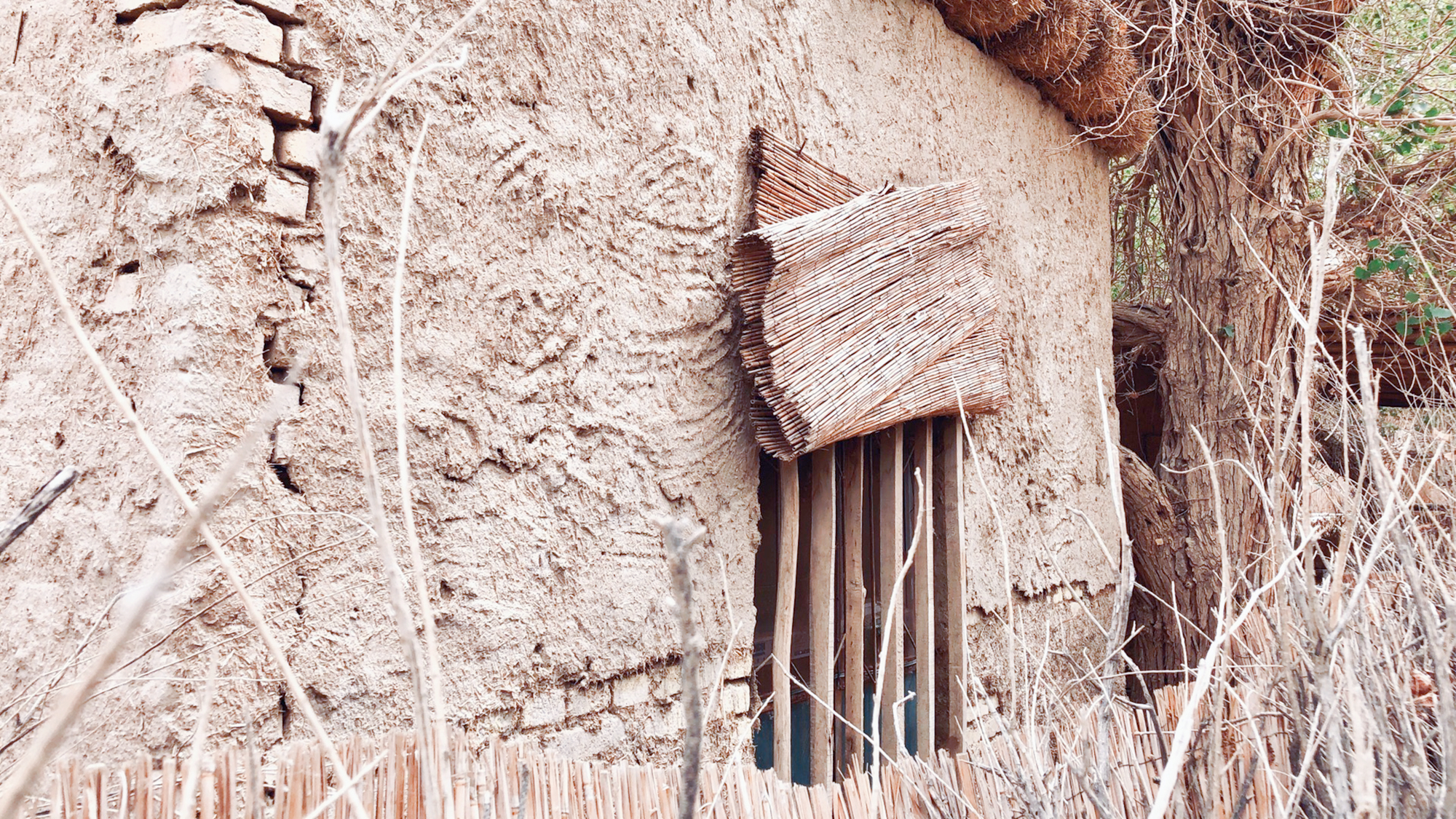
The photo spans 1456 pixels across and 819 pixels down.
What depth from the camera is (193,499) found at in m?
1.30

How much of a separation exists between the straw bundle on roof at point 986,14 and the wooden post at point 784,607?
4.87 ft

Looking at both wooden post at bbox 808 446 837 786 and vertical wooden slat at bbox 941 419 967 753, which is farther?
vertical wooden slat at bbox 941 419 967 753

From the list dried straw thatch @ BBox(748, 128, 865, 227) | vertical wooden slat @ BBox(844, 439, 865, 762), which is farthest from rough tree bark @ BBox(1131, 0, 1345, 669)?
dried straw thatch @ BBox(748, 128, 865, 227)

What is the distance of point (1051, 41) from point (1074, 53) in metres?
0.17

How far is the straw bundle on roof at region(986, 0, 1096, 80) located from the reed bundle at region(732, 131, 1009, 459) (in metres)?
0.67

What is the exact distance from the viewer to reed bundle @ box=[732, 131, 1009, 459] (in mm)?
2043

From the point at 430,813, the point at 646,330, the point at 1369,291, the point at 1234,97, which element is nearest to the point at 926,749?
the point at 646,330

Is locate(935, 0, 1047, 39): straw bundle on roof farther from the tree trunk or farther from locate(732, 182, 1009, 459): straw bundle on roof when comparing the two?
the tree trunk

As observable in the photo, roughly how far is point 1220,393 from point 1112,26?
5.67 feet

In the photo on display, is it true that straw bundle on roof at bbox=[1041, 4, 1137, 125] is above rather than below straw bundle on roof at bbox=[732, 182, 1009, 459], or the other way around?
above

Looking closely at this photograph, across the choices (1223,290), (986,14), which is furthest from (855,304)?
(1223,290)

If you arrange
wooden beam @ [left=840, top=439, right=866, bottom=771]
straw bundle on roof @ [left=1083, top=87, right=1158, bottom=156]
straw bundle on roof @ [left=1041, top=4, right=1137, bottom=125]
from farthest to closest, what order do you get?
straw bundle on roof @ [left=1083, top=87, right=1158, bottom=156]
straw bundle on roof @ [left=1041, top=4, right=1137, bottom=125]
wooden beam @ [left=840, top=439, right=866, bottom=771]

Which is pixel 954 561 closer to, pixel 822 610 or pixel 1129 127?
pixel 822 610

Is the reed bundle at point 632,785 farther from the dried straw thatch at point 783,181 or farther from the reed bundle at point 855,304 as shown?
the dried straw thatch at point 783,181
